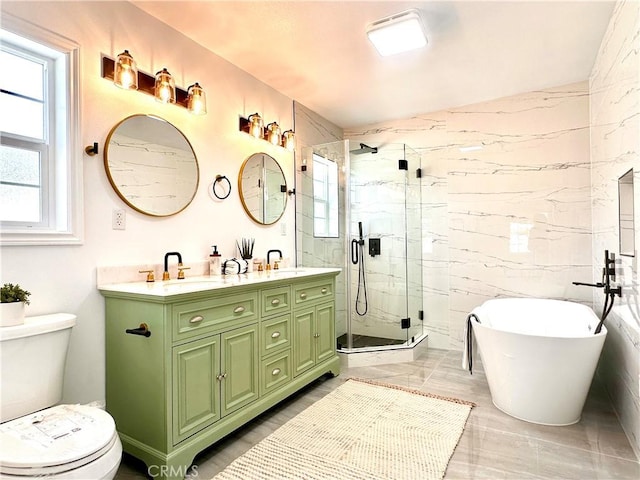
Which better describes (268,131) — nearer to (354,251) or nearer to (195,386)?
(354,251)

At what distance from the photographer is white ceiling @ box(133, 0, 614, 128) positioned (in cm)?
219

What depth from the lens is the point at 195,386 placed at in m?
1.84

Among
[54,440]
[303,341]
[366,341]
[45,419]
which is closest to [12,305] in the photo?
[45,419]

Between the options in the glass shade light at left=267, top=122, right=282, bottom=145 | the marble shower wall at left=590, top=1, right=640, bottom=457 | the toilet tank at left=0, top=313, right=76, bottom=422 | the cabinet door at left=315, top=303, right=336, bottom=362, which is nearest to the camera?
the toilet tank at left=0, top=313, right=76, bottom=422

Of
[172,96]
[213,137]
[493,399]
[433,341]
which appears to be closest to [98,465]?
[172,96]

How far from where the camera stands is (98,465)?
3.98 feet

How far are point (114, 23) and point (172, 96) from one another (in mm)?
454

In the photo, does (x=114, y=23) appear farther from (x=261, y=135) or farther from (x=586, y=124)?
(x=586, y=124)

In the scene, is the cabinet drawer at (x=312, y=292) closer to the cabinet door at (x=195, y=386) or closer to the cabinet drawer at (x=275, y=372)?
the cabinet drawer at (x=275, y=372)

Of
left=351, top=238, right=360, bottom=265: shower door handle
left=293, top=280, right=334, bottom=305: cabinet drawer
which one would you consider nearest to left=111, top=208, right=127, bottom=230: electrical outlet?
left=293, top=280, right=334, bottom=305: cabinet drawer

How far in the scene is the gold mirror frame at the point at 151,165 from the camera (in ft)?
6.72

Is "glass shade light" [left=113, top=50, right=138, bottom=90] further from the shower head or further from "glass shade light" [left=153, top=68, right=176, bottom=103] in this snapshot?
the shower head

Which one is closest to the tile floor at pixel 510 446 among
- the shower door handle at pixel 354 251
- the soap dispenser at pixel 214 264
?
the soap dispenser at pixel 214 264

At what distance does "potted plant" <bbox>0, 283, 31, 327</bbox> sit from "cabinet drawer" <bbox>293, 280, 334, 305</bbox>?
1513 millimetres
